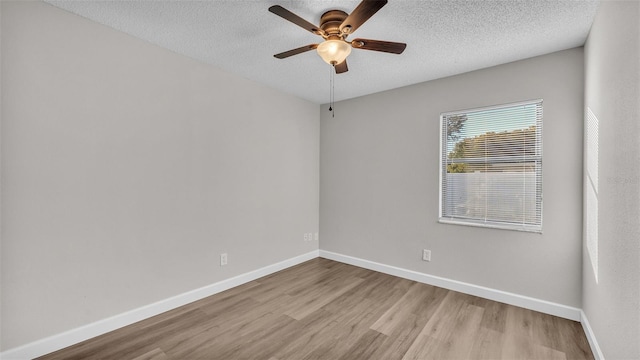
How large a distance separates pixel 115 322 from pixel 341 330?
1.91 m

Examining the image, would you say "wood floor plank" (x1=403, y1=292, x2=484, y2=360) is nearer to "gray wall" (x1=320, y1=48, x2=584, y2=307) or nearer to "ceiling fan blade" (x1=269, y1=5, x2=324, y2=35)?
"gray wall" (x1=320, y1=48, x2=584, y2=307)

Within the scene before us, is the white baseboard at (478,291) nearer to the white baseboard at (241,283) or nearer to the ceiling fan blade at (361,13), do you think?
the white baseboard at (241,283)

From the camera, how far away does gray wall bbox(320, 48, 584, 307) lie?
8.14 ft

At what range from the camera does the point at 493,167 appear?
289 centimetres

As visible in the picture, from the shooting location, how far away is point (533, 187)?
2.66 m

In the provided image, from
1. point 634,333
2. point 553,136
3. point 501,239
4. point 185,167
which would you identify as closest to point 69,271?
point 185,167

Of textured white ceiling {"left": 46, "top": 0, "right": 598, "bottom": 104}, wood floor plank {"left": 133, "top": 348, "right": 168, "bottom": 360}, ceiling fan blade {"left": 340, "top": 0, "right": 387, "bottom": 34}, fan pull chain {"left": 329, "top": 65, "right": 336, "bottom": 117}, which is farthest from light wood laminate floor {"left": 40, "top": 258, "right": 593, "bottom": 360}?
textured white ceiling {"left": 46, "top": 0, "right": 598, "bottom": 104}

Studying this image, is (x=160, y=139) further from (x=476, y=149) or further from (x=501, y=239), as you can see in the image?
(x=501, y=239)

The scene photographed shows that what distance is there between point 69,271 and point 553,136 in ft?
14.1

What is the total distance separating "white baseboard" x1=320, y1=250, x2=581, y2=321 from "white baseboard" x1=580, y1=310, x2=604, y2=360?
11 centimetres

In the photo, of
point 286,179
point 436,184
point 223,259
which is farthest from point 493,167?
point 223,259

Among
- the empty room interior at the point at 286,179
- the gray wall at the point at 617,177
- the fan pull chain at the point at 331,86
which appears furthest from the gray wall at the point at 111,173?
the gray wall at the point at 617,177

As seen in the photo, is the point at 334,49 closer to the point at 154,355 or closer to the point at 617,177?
the point at 617,177

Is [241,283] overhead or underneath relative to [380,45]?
underneath
